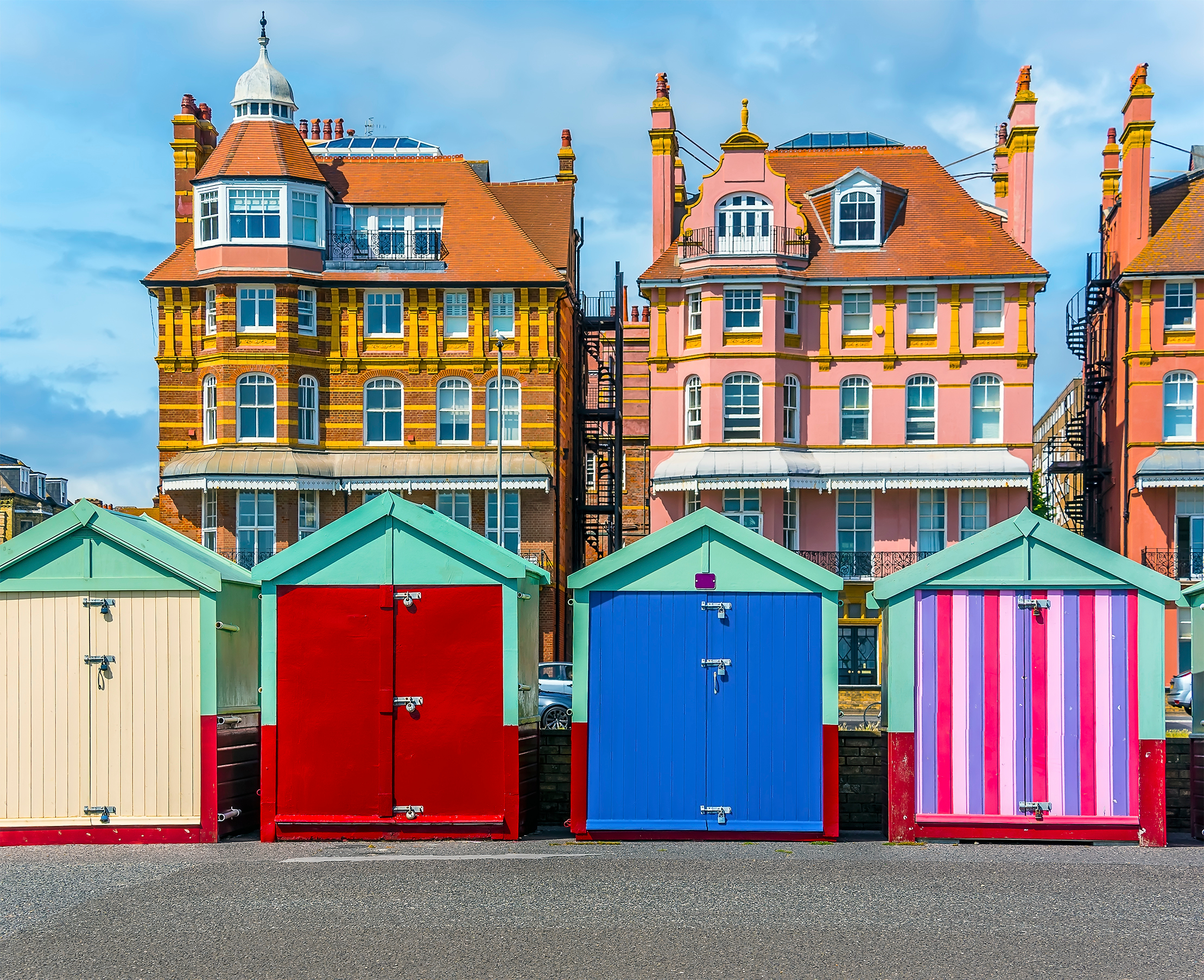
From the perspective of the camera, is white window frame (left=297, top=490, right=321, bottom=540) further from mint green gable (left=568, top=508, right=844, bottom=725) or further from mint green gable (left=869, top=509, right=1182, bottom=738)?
mint green gable (left=869, top=509, right=1182, bottom=738)

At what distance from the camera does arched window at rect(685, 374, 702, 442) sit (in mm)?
39781

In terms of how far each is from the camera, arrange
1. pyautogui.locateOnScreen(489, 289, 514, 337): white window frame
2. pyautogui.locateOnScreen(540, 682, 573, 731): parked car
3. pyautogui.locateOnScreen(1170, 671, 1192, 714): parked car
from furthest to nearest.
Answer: pyautogui.locateOnScreen(489, 289, 514, 337): white window frame < pyautogui.locateOnScreen(1170, 671, 1192, 714): parked car < pyautogui.locateOnScreen(540, 682, 573, 731): parked car

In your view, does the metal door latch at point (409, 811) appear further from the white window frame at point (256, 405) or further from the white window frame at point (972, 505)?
the white window frame at point (972, 505)

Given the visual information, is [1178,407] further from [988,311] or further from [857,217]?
[857,217]

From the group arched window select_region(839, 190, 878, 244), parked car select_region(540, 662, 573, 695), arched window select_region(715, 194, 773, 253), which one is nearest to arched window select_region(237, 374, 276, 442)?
arched window select_region(715, 194, 773, 253)

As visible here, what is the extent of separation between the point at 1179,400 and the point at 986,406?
208 inches

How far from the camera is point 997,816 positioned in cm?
1395

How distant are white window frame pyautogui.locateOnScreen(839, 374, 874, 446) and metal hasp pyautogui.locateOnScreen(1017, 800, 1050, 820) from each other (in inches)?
1029

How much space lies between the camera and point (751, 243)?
39.2 metres

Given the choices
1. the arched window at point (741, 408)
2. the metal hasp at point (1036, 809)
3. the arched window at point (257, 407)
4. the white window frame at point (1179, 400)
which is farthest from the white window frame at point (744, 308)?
the metal hasp at point (1036, 809)

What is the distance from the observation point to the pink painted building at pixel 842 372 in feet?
127

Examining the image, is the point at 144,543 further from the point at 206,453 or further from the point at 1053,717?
the point at 206,453

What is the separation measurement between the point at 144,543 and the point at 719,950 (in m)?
7.31

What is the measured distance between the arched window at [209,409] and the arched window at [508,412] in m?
7.44
